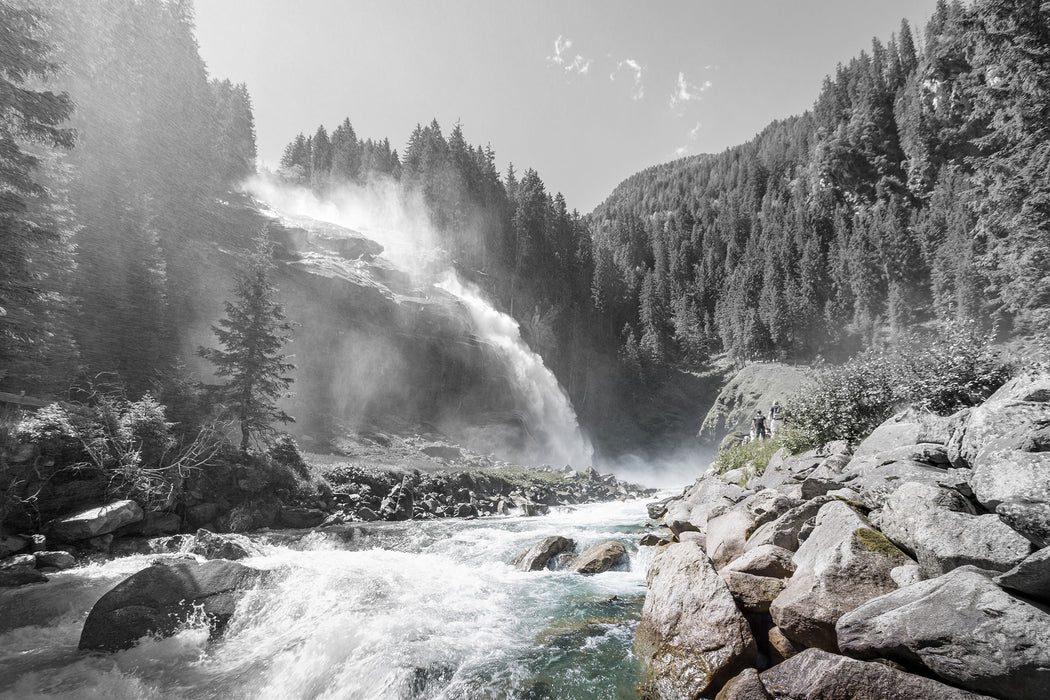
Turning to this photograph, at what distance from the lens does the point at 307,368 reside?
38438 mm

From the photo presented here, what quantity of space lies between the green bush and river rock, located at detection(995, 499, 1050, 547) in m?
5.31

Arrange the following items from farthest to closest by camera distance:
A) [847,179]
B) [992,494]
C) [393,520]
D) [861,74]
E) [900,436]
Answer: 1. [861,74]
2. [847,179]
3. [393,520]
4. [900,436]
5. [992,494]

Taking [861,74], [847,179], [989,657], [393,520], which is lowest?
[393,520]

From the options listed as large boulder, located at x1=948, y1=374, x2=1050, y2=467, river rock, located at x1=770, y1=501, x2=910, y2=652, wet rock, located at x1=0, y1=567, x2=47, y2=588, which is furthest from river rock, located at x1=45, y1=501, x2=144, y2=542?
large boulder, located at x1=948, y1=374, x2=1050, y2=467

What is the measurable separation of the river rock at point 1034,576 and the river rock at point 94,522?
18.7 meters

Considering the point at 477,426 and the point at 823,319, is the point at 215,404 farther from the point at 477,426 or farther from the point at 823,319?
the point at 823,319

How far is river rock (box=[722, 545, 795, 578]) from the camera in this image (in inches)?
250

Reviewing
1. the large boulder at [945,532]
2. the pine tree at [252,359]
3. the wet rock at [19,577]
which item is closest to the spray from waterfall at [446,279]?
the pine tree at [252,359]

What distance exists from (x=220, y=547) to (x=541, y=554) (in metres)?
8.65

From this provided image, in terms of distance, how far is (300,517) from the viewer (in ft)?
59.9

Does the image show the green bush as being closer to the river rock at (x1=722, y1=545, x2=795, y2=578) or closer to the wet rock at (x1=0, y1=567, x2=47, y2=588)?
the river rock at (x1=722, y1=545, x2=795, y2=578)

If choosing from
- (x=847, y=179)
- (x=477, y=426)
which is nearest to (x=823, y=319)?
(x=847, y=179)

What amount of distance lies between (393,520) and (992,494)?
64.7ft

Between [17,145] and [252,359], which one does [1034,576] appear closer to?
[17,145]
